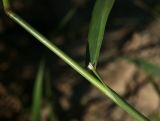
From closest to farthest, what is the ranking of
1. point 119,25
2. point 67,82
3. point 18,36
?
point 67,82 < point 18,36 < point 119,25

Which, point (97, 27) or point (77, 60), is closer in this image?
point (97, 27)

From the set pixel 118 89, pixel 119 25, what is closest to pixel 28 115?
pixel 118 89

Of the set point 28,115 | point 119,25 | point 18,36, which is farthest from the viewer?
point 119,25

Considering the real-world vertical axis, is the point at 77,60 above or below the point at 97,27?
below

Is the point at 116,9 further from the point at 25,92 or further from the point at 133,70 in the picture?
the point at 25,92
